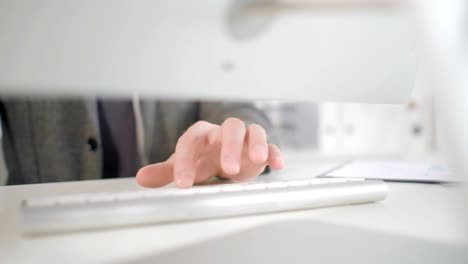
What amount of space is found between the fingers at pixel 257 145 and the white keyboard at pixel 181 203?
0.16 feet

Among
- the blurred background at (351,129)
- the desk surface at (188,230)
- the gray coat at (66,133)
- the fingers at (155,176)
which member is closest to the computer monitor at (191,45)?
the desk surface at (188,230)

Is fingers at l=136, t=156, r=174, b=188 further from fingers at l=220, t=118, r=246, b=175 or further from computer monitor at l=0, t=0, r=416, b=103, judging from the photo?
computer monitor at l=0, t=0, r=416, b=103

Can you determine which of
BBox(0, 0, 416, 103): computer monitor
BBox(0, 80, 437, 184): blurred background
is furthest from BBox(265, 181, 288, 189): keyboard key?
BBox(0, 80, 437, 184): blurred background

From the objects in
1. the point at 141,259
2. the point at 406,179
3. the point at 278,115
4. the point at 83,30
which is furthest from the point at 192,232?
the point at 278,115

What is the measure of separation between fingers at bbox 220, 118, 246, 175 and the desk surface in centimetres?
7

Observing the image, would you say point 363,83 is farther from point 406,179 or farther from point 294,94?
point 406,179

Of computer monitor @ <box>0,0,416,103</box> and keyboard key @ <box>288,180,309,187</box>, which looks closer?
computer monitor @ <box>0,0,416,103</box>

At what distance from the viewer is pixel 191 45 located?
7.6 inches

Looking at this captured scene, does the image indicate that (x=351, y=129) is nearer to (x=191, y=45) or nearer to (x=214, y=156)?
(x=214, y=156)

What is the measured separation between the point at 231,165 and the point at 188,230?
0.34ft

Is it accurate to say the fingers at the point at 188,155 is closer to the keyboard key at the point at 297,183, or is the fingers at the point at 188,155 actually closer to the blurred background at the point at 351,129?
the keyboard key at the point at 297,183

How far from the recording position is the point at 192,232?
0.26m

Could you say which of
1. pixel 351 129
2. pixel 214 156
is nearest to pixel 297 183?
pixel 214 156

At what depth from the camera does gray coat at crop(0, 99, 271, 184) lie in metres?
0.77
